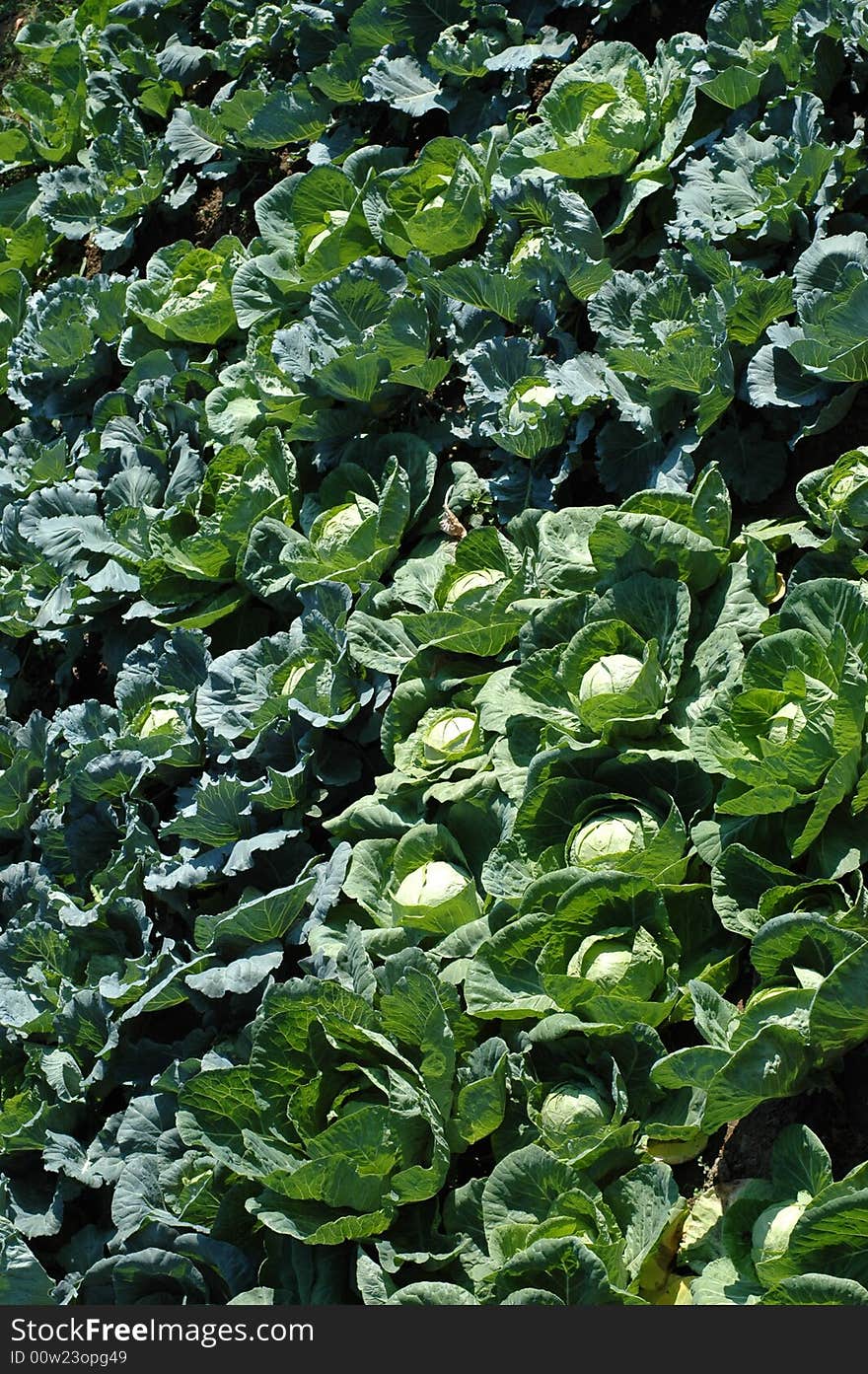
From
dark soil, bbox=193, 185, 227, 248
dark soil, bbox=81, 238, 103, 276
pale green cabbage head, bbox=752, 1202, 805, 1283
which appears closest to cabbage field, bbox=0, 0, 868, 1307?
pale green cabbage head, bbox=752, 1202, 805, 1283

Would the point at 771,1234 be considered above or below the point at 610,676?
below

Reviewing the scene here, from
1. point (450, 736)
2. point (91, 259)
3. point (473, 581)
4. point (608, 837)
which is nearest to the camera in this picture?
point (608, 837)

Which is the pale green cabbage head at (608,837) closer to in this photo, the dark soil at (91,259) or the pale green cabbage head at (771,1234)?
the pale green cabbage head at (771,1234)

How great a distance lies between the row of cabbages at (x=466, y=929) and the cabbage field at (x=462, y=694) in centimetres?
1

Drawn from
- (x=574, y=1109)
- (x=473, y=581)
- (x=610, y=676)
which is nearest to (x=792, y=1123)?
(x=574, y=1109)

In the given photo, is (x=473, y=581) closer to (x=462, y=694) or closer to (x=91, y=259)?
(x=462, y=694)

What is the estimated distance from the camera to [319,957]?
10.7 ft

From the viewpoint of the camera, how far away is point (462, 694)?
361 centimetres

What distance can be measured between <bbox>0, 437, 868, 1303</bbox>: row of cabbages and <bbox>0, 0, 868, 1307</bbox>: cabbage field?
1cm

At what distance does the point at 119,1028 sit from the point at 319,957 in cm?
76

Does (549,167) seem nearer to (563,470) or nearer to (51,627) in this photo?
(563,470)

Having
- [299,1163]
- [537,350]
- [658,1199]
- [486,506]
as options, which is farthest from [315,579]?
[658,1199]

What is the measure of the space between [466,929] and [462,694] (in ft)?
2.33

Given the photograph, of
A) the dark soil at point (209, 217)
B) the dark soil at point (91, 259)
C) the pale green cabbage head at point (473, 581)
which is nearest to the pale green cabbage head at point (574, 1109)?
the pale green cabbage head at point (473, 581)
